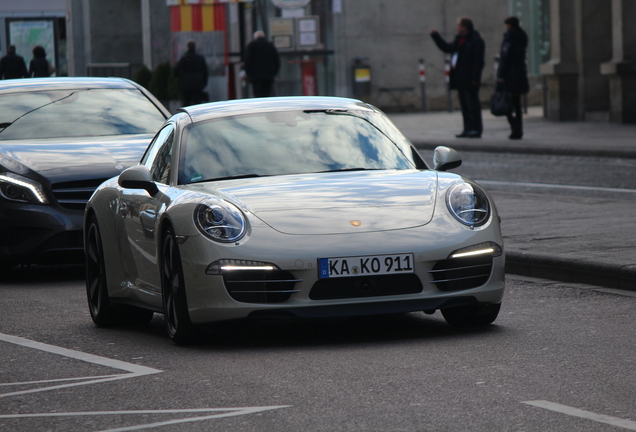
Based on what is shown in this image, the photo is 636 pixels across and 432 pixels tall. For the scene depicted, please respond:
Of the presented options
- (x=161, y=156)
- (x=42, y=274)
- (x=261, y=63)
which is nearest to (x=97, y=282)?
(x=161, y=156)

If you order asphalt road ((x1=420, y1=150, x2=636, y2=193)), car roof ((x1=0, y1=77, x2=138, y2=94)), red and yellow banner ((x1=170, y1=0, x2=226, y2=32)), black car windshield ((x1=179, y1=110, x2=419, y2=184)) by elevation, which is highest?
red and yellow banner ((x1=170, y1=0, x2=226, y2=32))

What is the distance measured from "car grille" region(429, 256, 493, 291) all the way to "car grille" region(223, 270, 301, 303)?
28.1 inches

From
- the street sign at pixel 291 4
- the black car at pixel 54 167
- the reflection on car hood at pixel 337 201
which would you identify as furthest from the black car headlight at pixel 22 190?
the street sign at pixel 291 4

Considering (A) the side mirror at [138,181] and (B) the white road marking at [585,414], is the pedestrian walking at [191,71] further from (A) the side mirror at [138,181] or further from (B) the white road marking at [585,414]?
(B) the white road marking at [585,414]

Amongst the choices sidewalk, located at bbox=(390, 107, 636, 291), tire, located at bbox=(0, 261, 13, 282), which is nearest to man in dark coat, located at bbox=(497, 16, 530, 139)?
sidewalk, located at bbox=(390, 107, 636, 291)

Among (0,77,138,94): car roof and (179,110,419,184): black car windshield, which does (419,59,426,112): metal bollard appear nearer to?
(0,77,138,94): car roof

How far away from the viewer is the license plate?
6574 mm

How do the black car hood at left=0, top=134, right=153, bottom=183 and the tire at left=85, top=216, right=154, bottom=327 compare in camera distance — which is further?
the black car hood at left=0, top=134, right=153, bottom=183

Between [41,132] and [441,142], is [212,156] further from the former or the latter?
[441,142]

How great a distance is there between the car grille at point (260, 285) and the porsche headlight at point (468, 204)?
36.8 inches

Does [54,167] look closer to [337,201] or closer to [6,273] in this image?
[6,273]

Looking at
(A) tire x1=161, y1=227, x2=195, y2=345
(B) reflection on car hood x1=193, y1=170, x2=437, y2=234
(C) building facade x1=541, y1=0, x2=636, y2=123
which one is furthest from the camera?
(C) building facade x1=541, y1=0, x2=636, y2=123

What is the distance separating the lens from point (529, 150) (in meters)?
21.2

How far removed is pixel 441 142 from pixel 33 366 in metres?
17.2
